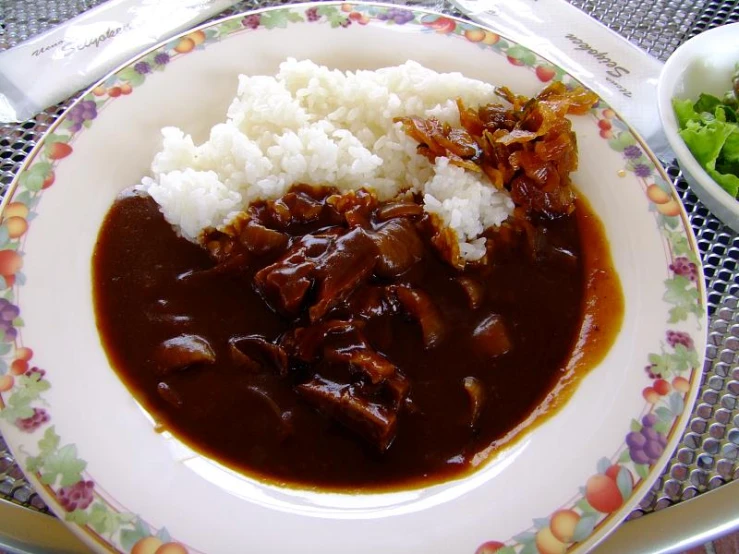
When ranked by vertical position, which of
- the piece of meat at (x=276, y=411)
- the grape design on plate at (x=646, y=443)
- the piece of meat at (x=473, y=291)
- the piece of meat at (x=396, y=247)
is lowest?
the grape design on plate at (x=646, y=443)

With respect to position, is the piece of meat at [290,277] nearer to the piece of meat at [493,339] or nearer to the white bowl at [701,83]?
the piece of meat at [493,339]

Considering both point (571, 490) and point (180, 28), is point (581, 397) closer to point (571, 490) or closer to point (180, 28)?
point (571, 490)

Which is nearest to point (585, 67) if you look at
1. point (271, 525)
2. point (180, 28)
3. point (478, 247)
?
point (478, 247)

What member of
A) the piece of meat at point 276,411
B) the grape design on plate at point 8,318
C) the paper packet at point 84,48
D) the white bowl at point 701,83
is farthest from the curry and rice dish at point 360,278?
the paper packet at point 84,48

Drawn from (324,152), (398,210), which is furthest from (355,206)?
(324,152)

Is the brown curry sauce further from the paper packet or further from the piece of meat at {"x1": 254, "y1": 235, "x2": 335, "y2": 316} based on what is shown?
the paper packet
